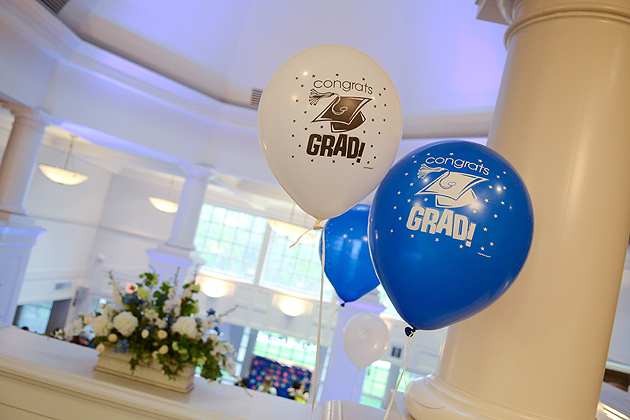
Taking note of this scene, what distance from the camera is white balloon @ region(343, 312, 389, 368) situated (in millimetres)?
3857

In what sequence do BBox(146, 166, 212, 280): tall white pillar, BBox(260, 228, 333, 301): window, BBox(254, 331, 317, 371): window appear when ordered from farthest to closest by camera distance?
1. BBox(260, 228, 333, 301): window
2. BBox(254, 331, 317, 371): window
3. BBox(146, 166, 212, 280): tall white pillar

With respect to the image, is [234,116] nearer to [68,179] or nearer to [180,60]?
[180,60]

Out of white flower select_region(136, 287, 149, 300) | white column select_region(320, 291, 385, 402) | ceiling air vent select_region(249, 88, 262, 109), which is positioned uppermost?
ceiling air vent select_region(249, 88, 262, 109)

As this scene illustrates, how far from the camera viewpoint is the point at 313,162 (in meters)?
1.28

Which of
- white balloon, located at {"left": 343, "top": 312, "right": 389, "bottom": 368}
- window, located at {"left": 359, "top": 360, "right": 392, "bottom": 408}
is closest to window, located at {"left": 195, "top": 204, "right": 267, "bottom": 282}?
window, located at {"left": 359, "top": 360, "right": 392, "bottom": 408}

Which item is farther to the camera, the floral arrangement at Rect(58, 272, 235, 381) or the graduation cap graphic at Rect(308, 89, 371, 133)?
the floral arrangement at Rect(58, 272, 235, 381)

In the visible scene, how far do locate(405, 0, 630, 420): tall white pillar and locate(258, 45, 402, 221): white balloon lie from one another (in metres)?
0.42

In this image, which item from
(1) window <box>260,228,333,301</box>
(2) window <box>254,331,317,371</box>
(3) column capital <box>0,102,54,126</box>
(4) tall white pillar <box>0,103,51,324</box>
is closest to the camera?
(3) column capital <box>0,102,54,126</box>

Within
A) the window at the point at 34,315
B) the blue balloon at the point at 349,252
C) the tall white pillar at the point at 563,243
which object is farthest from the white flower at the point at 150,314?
the window at the point at 34,315

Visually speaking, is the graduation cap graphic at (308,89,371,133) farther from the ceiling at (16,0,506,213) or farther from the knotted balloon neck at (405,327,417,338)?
the ceiling at (16,0,506,213)

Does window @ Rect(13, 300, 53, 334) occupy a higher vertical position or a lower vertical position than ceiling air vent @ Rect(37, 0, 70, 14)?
lower

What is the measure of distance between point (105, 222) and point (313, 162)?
10.7m

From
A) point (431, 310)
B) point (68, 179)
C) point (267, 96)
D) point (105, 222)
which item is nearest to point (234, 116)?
point (68, 179)

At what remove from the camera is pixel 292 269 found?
36.3 feet
